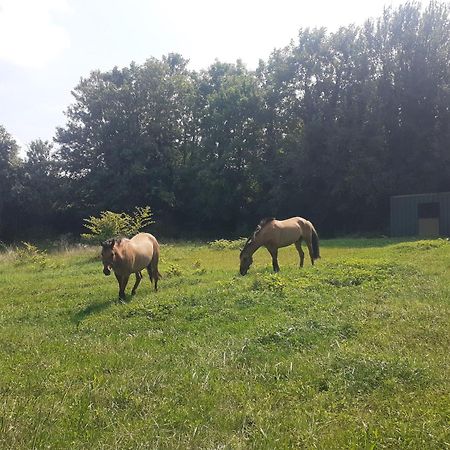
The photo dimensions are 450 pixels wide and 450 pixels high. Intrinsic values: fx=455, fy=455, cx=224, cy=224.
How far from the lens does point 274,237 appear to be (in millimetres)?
12680

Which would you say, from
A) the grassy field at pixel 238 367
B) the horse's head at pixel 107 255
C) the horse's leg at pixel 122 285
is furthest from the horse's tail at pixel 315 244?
the horse's head at pixel 107 255

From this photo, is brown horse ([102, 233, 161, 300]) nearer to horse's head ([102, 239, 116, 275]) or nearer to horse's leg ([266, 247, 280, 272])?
horse's head ([102, 239, 116, 275])

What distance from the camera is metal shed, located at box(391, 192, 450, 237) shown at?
24969mm

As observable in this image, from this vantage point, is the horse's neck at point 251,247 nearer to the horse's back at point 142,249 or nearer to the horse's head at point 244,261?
the horse's head at point 244,261

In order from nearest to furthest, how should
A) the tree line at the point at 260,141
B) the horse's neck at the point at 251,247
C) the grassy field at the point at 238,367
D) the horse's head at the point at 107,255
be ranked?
1. the grassy field at the point at 238,367
2. the horse's head at the point at 107,255
3. the horse's neck at the point at 251,247
4. the tree line at the point at 260,141

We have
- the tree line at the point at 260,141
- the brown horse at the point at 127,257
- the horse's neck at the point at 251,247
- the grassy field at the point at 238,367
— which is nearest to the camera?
the grassy field at the point at 238,367

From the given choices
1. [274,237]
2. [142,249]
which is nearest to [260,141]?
[274,237]

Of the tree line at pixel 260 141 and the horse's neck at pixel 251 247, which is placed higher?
the tree line at pixel 260 141

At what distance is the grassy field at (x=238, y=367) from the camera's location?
12.1 ft

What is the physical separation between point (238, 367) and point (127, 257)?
5.12 meters

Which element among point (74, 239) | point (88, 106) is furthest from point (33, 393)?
point (88, 106)

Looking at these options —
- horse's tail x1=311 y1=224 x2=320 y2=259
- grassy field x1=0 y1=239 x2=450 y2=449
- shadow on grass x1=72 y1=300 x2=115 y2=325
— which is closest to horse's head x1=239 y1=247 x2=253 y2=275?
grassy field x1=0 y1=239 x2=450 y2=449

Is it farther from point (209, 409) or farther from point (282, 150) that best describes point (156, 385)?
point (282, 150)

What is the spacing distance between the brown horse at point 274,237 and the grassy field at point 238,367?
7.69 feet
